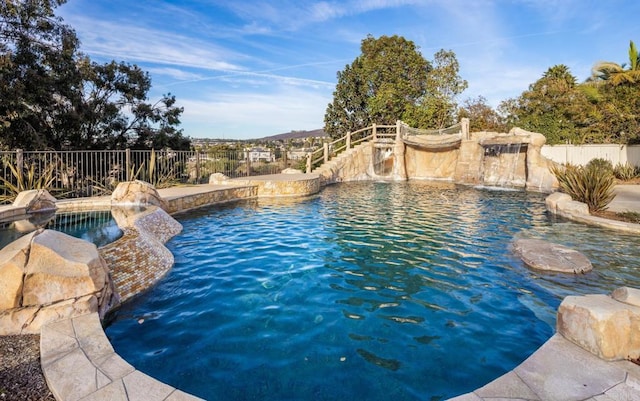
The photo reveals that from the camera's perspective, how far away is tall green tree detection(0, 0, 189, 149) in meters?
10.8

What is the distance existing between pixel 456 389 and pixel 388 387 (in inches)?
20.4

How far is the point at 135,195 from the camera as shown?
899 cm

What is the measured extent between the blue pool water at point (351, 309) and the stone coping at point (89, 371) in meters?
0.40

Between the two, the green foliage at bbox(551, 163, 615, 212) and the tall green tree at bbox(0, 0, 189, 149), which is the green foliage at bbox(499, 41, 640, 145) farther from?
the tall green tree at bbox(0, 0, 189, 149)

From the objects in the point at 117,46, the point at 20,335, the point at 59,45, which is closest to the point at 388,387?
the point at 20,335

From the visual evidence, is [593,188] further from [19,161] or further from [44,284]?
[19,161]

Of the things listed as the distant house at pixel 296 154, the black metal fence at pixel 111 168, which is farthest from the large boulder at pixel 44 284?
the distant house at pixel 296 154

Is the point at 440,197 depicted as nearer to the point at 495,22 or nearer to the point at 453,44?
the point at 495,22

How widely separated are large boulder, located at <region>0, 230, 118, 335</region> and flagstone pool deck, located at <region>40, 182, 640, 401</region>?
1.53ft

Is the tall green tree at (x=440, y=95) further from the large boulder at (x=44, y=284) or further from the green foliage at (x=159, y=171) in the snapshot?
the large boulder at (x=44, y=284)

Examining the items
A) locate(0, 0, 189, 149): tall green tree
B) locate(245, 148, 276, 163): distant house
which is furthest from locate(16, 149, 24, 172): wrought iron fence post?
locate(245, 148, 276, 163): distant house

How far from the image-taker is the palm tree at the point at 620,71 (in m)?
19.3

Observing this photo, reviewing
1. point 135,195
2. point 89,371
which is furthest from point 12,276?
point 135,195

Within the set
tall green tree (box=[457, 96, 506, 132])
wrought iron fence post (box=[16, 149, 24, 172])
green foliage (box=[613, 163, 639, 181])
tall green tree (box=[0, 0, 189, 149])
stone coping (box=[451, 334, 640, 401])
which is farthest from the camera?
tall green tree (box=[457, 96, 506, 132])
